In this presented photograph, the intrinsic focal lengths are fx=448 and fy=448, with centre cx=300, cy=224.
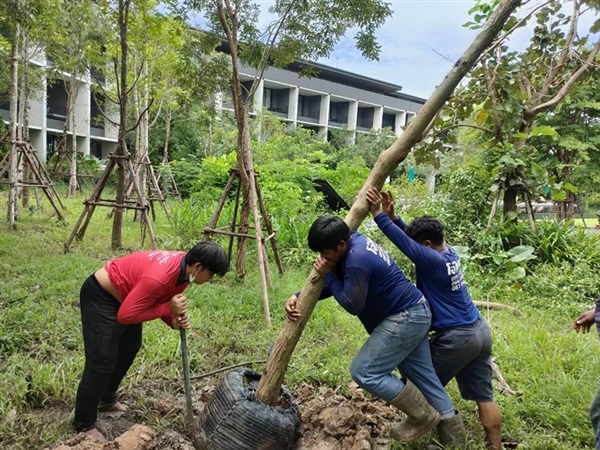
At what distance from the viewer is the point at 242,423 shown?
8.16ft

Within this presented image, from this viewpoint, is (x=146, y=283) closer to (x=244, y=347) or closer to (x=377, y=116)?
(x=244, y=347)

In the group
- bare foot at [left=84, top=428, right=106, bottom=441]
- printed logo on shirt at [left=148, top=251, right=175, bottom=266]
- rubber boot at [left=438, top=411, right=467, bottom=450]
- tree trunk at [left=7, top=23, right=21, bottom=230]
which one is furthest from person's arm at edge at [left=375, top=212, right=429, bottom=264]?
tree trunk at [left=7, top=23, right=21, bottom=230]

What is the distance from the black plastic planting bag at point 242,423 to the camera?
248cm

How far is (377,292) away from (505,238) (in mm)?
5333

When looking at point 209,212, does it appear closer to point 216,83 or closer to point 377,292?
point 216,83

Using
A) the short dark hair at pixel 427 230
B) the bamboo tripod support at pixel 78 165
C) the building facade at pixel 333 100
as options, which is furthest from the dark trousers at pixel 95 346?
the building facade at pixel 333 100

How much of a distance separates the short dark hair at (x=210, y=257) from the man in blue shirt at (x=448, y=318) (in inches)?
35.6

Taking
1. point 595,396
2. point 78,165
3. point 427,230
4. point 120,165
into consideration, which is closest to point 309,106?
point 78,165

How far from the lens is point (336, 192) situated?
10.4m

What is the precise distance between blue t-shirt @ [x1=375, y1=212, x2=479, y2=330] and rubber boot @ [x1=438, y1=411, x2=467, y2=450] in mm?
546

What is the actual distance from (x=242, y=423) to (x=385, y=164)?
164 centimetres

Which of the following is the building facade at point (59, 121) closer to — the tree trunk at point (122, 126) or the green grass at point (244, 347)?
the tree trunk at point (122, 126)

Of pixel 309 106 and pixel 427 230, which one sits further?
pixel 309 106

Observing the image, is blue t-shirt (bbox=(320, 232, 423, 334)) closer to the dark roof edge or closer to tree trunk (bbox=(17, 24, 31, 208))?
tree trunk (bbox=(17, 24, 31, 208))
